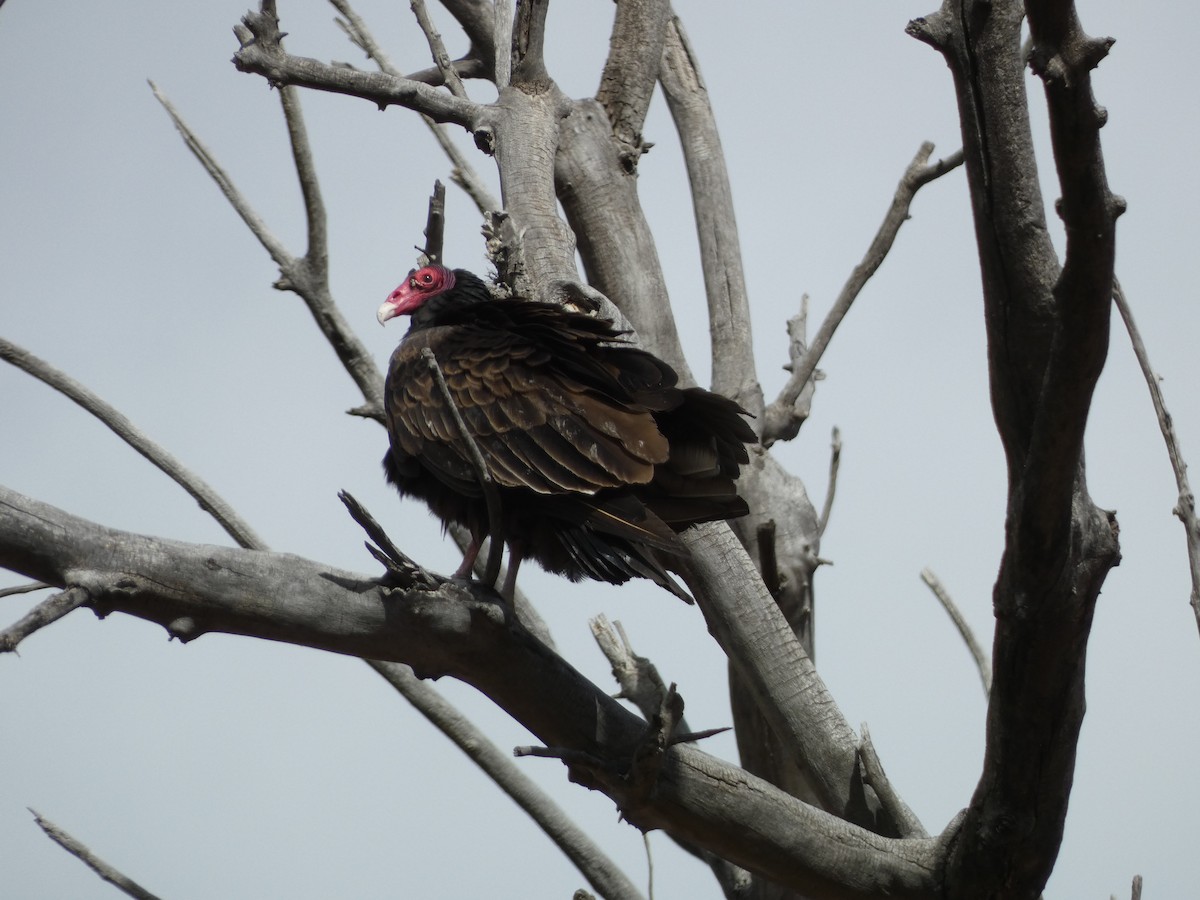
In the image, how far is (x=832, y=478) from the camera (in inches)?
195

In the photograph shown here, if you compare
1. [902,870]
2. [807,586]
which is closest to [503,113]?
[807,586]

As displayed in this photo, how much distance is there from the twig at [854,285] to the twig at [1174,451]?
4.97ft

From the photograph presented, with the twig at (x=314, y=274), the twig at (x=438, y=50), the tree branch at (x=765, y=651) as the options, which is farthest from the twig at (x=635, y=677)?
the twig at (x=438, y=50)

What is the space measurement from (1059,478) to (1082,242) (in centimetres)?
45

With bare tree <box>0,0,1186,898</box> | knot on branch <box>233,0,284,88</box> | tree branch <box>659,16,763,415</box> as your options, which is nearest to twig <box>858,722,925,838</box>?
bare tree <box>0,0,1186,898</box>

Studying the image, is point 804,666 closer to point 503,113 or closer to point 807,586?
point 807,586

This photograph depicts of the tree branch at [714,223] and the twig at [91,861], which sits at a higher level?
the tree branch at [714,223]

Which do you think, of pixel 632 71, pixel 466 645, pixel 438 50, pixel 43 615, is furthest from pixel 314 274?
pixel 43 615

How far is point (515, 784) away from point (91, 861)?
1.50 meters

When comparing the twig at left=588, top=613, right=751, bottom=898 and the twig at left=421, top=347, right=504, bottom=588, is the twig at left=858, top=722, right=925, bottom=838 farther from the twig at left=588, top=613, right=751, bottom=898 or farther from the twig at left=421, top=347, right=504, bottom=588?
the twig at left=421, top=347, right=504, bottom=588

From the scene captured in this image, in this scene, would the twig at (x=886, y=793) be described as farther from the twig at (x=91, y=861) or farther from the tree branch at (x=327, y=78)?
the tree branch at (x=327, y=78)

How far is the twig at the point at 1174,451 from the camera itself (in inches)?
132

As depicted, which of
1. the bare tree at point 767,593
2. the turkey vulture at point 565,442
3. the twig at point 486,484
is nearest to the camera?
the bare tree at point 767,593

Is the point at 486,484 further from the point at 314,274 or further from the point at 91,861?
the point at 314,274
